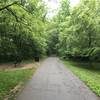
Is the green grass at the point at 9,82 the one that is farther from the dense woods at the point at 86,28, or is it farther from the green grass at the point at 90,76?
the dense woods at the point at 86,28

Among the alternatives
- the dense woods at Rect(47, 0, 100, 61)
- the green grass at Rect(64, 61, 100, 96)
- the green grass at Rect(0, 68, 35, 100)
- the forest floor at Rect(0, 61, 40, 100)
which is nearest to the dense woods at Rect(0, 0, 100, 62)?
the dense woods at Rect(47, 0, 100, 61)

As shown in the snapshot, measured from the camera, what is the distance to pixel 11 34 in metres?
25.5

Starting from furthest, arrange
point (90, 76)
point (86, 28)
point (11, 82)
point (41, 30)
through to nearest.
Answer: point (86, 28), point (41, 30), point (90, 76), point (11, 82)

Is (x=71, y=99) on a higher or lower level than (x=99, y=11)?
lower

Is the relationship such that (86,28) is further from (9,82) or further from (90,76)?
(9,82)

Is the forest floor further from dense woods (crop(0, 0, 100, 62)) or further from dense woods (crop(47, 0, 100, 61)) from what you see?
dense woods (crop(47, 0, 100, 61))

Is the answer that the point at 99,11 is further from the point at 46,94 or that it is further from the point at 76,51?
the point at 46,94

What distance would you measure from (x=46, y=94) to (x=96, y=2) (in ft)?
62.8

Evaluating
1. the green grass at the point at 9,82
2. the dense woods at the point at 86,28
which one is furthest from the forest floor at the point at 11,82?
the dense woods at the point at 86,28

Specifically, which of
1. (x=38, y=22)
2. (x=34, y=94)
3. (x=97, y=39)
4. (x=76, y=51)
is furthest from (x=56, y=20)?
(x=34, y=94)

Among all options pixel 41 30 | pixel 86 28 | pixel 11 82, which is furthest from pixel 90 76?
pixel 86 28

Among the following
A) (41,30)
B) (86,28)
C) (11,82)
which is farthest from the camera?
(86,28)

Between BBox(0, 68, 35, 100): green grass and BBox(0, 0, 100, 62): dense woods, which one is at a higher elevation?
BBox(0, 0, 100, 62): dense woods

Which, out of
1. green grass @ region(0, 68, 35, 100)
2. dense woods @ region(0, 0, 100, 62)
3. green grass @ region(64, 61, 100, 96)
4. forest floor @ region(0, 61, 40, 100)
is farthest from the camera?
dense woods @ region(0, 0, 100, 62)
